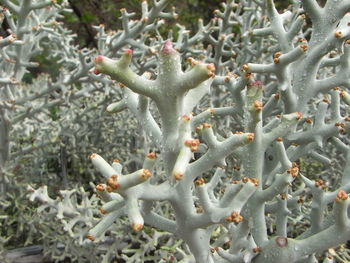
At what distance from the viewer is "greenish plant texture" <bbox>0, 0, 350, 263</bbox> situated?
810mm

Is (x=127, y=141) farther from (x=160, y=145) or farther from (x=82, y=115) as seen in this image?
(x=160, y=145)

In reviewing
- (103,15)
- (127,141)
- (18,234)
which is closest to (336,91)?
(127,141)

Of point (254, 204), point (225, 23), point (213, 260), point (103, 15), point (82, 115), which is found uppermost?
point (103, 15)

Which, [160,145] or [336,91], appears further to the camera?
[336,91]

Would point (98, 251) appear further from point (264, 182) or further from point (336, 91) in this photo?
point (336, 91)

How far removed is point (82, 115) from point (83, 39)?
372 centimetres

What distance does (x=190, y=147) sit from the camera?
77 centimetres

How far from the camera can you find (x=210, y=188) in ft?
3.30

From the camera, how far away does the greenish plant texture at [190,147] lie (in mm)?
810

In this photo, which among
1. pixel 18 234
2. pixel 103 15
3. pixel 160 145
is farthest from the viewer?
pixel 103 15

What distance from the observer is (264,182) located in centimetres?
114

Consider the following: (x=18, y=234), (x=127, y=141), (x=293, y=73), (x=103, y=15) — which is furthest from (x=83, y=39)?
(x=293, y=73)

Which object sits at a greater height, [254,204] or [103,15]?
[103,15]

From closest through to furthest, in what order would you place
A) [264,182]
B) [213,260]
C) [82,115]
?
[213,260] → [264,182] → [82,115]
